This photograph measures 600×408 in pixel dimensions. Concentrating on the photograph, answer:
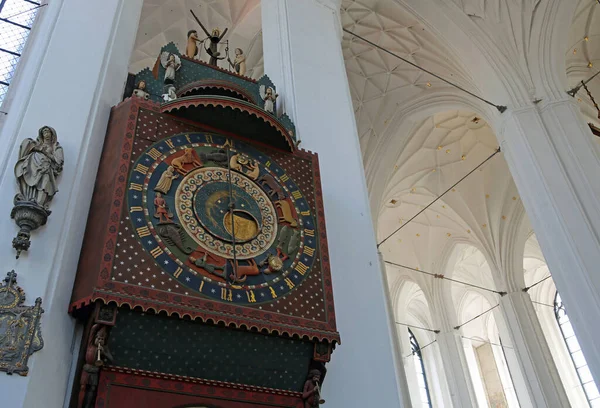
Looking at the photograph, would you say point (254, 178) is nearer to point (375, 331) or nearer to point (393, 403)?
point (375, 331)

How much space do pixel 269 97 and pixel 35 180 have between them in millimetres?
2801

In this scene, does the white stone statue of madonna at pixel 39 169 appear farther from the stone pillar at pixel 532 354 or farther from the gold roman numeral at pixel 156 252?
the stone pillar at pixel 532 354

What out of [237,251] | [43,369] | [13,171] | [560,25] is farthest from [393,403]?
[560,25]

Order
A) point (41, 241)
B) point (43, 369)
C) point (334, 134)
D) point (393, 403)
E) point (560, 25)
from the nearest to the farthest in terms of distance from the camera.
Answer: point (43, 369) < point (41, 241) < point (393, 403) < point (334, 134) < point (560, 25)

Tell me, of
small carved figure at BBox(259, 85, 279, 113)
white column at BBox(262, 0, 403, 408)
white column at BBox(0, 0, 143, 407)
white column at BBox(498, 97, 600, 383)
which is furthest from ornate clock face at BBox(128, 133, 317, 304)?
white column at BBox(498, 97, 600, 383)

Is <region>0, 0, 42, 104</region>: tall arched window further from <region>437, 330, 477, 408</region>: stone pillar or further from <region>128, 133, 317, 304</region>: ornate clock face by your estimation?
<region>437, 330, 477, 408</region>: stone pillar

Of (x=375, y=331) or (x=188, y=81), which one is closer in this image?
(x=375, y=331)

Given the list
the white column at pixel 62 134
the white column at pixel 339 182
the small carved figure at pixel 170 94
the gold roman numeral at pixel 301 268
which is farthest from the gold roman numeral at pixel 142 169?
the white column at pixel 339 182

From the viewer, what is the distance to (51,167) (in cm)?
406

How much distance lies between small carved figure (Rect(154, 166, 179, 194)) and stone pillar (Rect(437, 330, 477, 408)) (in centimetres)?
1488

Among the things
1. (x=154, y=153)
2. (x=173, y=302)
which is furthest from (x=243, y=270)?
(x=154, y=153)

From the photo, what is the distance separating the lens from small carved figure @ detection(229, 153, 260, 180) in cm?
479

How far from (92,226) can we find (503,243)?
1582 centimetres

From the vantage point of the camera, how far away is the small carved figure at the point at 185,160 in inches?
175
